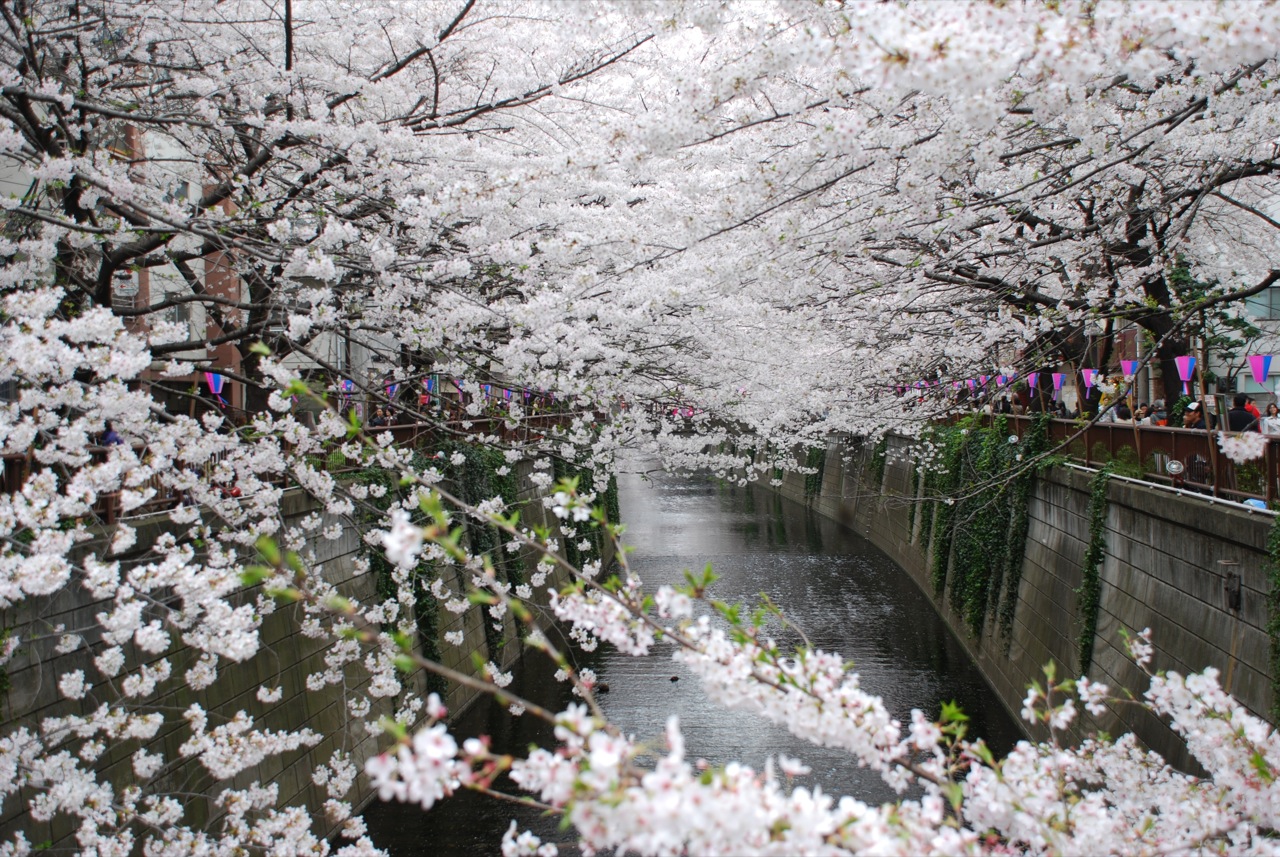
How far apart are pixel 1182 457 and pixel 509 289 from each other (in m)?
7.72

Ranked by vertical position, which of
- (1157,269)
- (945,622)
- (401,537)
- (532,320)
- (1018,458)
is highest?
(1157,269)

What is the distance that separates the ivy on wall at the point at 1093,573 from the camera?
10094 millimetres

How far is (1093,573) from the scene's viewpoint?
1027cm

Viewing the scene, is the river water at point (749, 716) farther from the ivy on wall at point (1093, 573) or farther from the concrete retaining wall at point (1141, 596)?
the ivy on wall at point (1093, 573)

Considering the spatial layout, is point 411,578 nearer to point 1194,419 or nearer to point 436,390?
point 436,390

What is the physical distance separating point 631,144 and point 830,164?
1497 mm

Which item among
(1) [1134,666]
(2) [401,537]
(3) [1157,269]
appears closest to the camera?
(2) [401,537]

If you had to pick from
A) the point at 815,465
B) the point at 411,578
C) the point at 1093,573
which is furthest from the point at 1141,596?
the point at 815,465

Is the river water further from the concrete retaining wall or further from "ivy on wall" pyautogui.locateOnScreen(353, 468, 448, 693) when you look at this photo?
"ivy on wall" pyautogui.locateOnScreen(353, 468, 448, 693)

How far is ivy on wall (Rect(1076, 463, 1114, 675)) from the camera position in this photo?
10.1m

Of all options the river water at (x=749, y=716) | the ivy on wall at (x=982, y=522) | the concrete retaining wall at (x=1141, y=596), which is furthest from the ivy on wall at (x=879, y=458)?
the concrete retaining wall at (x=1141, y=596)

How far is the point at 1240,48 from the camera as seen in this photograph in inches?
118

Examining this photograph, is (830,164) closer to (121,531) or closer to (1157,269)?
(121,531)

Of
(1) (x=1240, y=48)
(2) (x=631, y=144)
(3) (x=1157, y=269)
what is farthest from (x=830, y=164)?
(3) (x=1157, y=269)
